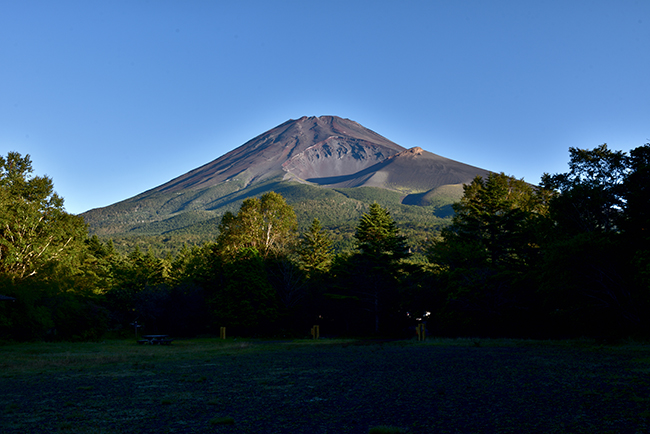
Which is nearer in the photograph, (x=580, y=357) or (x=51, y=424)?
(x=51, y=424)

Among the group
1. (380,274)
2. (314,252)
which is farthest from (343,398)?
(314,252)

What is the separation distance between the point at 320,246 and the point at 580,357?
119 ft

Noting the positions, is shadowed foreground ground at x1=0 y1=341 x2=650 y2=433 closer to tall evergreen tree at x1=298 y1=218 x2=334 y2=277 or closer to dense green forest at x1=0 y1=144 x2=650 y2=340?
dense green forest at x1=0 y1=144 x2=650 y2=340

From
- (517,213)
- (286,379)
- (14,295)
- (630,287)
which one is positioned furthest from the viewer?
(517,213)

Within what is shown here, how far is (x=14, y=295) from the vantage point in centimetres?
2998

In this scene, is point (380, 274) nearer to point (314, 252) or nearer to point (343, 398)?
point (314, 252)

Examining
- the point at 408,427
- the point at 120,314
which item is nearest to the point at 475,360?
the point at 408,427

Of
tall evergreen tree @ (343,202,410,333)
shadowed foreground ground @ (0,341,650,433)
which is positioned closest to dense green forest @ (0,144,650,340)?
tall evergreen tree @ (343,202,410,333)

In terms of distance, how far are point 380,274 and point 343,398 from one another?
3228 centimetres

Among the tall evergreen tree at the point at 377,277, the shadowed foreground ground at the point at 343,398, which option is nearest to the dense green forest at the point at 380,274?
the tall evergreen tree at the point at 377,277

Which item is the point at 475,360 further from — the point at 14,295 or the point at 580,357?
the point at 14,295

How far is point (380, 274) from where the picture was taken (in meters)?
41.6

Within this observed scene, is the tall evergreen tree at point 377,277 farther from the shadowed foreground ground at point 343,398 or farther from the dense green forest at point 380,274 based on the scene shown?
the shadowed foreground ground at point 343,398

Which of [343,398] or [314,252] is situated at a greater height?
[314,252]
